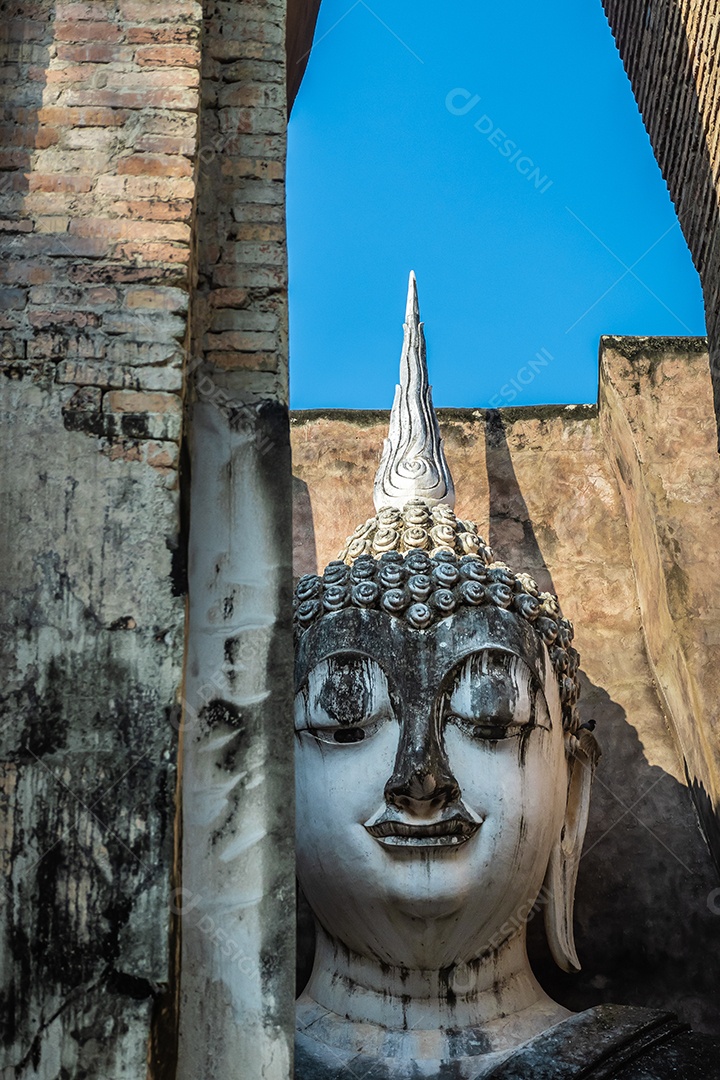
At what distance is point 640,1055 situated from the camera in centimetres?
455

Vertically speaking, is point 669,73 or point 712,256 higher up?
point 669,73

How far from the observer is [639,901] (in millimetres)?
6062

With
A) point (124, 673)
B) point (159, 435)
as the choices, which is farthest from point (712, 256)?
point (124, 673)

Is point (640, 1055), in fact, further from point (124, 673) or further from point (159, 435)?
point (159, 435)

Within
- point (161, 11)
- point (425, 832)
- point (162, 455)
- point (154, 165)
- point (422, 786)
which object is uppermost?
point (161, 11)

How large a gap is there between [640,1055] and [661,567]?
8.34ft

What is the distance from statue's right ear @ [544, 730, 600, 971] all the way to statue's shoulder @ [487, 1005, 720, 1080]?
2.00 ft

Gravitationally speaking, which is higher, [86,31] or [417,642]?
[86,31]

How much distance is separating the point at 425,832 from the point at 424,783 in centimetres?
21

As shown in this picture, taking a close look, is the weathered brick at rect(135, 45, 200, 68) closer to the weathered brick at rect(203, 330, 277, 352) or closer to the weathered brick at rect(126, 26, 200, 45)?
the weathered brick at rect(126, 26, 200, 45)

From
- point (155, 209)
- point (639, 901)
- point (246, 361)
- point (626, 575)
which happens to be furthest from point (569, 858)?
point (155, 209)

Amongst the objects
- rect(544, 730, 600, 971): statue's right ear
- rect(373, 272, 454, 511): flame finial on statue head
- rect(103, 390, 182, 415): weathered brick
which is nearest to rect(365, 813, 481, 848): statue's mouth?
rect(544, 730, 600, 971): statue's right ear

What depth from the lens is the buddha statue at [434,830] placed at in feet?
15.8

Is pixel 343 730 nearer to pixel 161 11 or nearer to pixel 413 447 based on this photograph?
pixel 413 447
